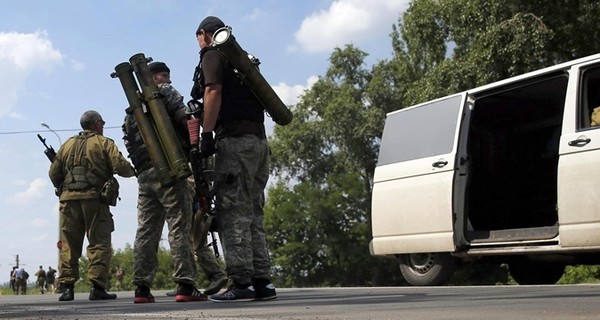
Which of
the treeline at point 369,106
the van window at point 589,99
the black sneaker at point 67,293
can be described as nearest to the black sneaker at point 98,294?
the black sneaker at point 67,293

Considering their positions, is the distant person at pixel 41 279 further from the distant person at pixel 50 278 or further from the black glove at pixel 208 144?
the black glove at pixel 208 144

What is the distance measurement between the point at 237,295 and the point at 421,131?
4.16m

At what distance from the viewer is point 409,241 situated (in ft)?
33.1

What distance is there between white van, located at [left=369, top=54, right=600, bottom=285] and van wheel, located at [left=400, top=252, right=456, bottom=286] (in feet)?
0.03

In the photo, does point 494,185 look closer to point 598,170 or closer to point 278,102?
point 598,170

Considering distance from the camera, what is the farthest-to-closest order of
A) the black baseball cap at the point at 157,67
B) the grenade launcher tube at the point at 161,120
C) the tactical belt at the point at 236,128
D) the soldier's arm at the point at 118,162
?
the soldier's arm at the point at 118,162
the black baseball cap at the point at 157,67
the grenade launcher tube at the point at 161,120
the tactical belt at the point at 236,128

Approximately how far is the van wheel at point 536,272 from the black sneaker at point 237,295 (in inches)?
196

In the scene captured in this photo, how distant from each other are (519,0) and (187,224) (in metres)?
16.2

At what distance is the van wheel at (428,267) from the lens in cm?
998

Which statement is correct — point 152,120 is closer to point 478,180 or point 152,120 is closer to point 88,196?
point 88,196

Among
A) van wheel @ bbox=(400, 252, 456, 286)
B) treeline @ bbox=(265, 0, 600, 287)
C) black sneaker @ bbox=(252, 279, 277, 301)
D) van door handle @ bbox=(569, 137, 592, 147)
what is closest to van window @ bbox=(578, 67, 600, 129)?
van door handle @ bbox=(569, 137, 592, 147)

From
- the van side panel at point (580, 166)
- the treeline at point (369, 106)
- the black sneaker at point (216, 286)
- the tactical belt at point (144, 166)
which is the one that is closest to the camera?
the tactical belt at point (144, 166)

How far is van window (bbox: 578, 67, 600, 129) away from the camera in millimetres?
8453

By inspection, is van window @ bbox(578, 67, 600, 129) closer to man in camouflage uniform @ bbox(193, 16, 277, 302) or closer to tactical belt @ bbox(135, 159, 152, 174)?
man in camouflage uniform @ bbox(193, 16, 277, 302)
